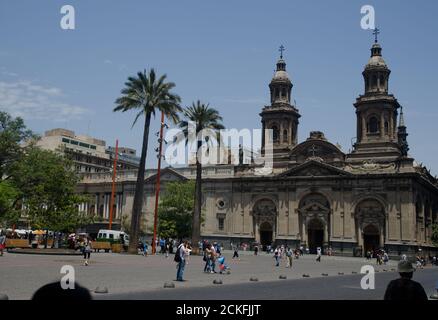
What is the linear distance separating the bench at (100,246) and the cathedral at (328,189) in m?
25.6

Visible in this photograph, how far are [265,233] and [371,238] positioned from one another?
15.6 metres

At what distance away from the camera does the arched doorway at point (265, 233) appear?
249ft

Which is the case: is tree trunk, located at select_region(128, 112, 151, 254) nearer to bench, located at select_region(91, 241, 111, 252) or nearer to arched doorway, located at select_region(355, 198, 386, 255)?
bench, located at select_region(91, 241, 111, 252)

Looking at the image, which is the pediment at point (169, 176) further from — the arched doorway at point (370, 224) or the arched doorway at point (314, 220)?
the arched doorway at point (370, 224)

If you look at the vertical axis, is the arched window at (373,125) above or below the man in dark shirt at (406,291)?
above

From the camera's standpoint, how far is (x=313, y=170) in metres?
73.4

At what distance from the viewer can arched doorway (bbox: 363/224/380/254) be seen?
68312 mm

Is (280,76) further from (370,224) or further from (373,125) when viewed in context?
(370,224)

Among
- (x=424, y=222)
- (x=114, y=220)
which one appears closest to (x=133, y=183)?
(x=114, y=220)

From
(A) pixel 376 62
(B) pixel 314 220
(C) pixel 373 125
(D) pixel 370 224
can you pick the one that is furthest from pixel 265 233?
(A) pixel 376 62

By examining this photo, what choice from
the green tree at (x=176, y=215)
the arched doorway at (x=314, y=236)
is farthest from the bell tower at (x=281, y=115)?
the green tree at (x=176, y=215)

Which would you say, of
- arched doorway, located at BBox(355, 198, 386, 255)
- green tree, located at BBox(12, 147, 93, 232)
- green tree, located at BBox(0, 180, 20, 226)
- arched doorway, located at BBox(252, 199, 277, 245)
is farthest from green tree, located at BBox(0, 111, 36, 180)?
arched doorway, located at BBox(355, 198, 386, 255)

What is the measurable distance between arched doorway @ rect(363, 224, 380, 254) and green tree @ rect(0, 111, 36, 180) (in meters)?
45.1
